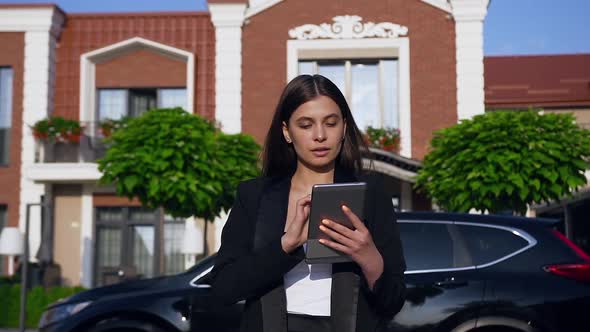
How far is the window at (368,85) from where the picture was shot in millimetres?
18719

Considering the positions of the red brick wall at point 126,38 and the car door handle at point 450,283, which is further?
the red brick wall at point 126,38

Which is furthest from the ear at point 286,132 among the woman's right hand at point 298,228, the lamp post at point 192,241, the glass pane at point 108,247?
the glass pane at point 108,247

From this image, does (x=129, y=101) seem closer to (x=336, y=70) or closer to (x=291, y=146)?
(x=336, y=70)

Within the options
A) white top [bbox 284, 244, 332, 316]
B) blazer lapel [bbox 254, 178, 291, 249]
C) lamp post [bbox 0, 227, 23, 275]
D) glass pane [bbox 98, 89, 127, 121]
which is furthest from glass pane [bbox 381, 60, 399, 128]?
white top [bbox 284, 244, 332, 316]

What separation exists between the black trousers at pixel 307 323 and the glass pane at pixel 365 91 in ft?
54.3

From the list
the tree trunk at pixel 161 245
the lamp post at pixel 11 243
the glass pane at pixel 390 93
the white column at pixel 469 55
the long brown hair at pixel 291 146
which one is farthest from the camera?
the tree trunk at pixel 161 245

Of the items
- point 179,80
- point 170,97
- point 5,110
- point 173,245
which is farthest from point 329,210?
point 5,110

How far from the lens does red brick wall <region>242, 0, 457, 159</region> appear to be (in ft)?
60.5

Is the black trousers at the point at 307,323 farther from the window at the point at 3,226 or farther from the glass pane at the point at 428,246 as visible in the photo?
the window at the point at 3,226

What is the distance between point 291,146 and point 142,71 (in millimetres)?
17441

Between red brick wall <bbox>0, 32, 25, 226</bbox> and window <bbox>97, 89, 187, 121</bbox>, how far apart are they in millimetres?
2068

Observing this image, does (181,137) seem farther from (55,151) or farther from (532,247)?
(532,247)

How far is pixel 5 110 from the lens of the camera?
1941cm

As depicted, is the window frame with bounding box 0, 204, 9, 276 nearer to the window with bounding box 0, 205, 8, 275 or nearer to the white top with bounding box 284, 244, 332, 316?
the window with bounding box 0, 205, 8, 275
